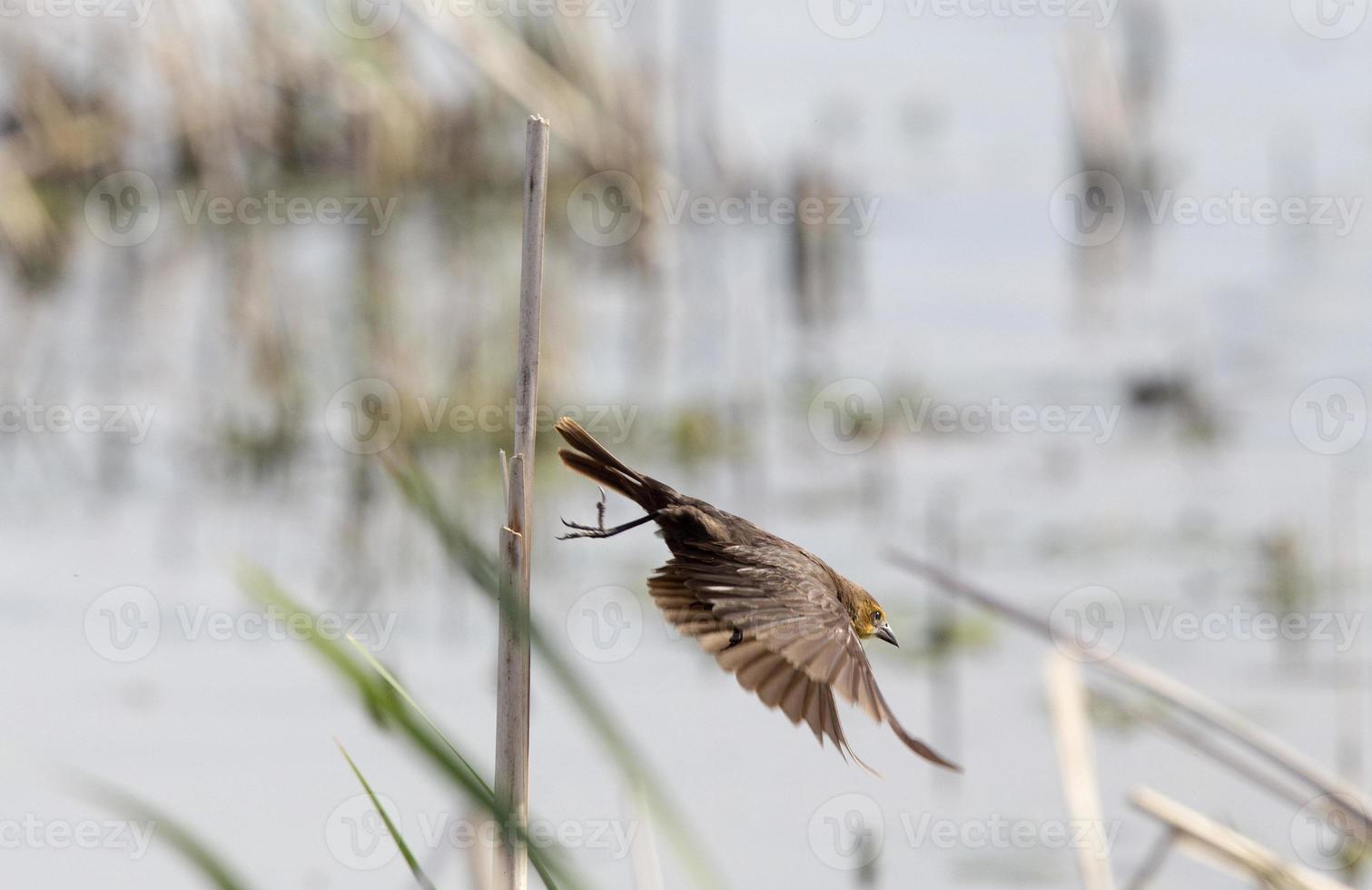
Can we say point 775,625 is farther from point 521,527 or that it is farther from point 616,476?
point 521,527

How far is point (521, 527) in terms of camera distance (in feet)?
6.88

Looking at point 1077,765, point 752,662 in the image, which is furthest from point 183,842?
point 1077,765

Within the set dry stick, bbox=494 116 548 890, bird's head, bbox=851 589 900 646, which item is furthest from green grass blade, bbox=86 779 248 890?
bird's head, bbox=851 589 900 646

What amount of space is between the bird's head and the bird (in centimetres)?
4

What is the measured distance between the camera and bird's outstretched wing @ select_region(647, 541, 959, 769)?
2.40 metres

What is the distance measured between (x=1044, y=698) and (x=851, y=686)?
361 cm

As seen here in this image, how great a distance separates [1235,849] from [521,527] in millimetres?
1708

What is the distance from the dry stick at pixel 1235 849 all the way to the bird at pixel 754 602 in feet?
2.22

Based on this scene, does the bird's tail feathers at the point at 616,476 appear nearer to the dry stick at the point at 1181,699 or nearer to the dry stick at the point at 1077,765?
the dry stick at the point at 1181,699

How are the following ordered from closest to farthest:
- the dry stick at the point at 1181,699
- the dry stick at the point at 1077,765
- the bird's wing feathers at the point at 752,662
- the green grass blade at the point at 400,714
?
the green grass blade at the point at 400,714 → the bird's wing feathers at the point at 752,662 → the dry stick at the point at 1181,699 → the dry stick at the point at 1077,765

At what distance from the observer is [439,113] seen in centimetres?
1353

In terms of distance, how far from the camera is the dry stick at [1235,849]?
3.06m

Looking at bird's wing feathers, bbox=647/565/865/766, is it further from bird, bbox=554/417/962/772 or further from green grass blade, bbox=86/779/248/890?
green grass blade, bbox=86/779/248/890

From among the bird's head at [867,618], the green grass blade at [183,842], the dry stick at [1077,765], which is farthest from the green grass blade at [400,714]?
the dry stick at [1077,765]
